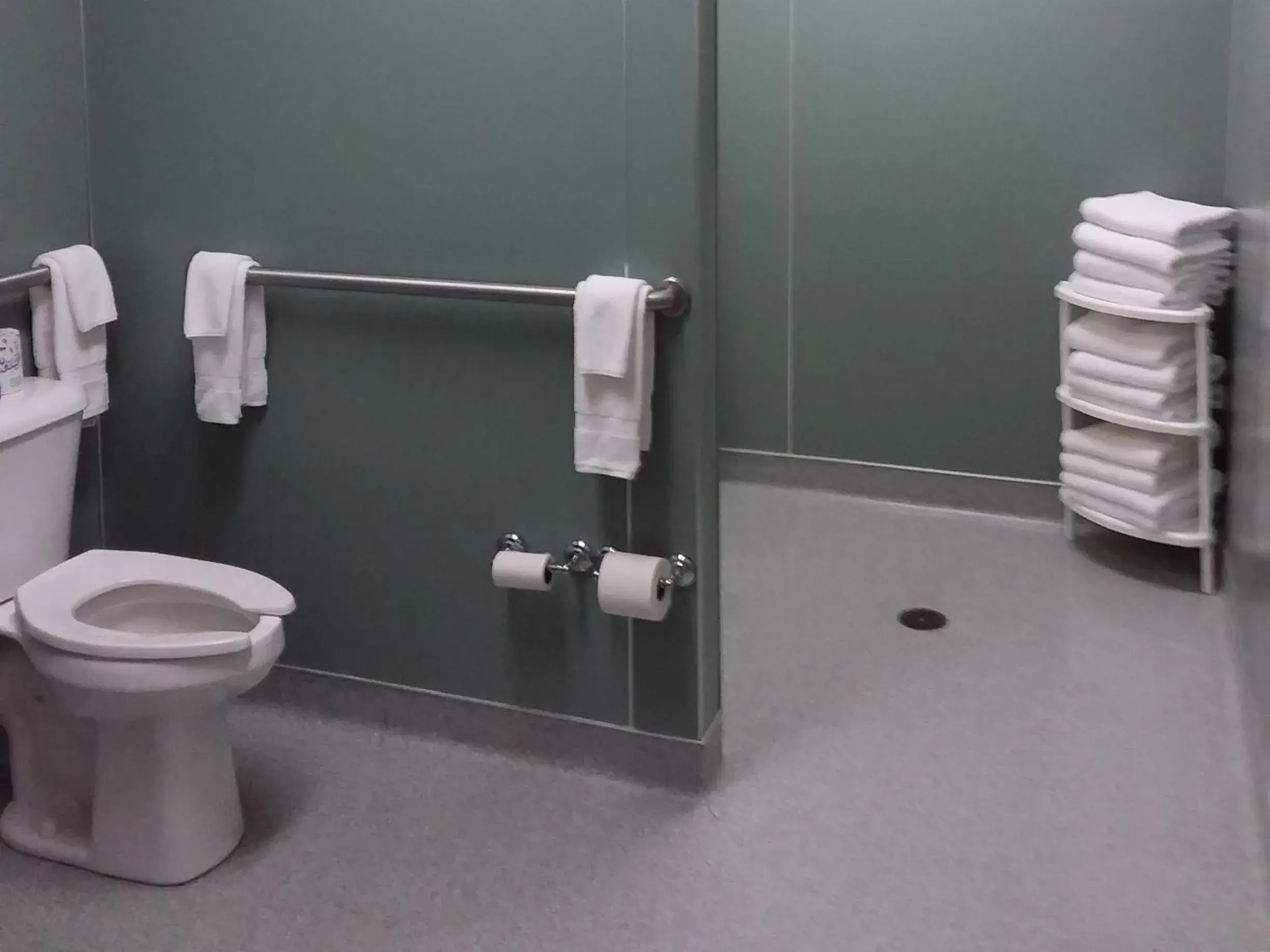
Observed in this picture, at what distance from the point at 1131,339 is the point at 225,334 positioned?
1.95 meters

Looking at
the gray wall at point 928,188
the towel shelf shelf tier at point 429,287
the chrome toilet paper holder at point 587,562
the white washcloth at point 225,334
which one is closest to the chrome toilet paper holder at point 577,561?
the chrome toilet paper holder at point 587,562

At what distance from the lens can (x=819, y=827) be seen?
7.63 ft

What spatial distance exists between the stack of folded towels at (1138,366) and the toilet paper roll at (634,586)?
4.57 ft

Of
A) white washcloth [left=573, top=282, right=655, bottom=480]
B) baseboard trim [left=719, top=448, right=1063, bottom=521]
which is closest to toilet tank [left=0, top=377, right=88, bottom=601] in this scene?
white washcloth [left=573, top=282, right=655, bottom=480]

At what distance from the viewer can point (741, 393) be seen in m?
3.97

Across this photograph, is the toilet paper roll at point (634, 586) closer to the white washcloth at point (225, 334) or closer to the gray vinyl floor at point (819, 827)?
the gray vinyl floor at point (819, 827)

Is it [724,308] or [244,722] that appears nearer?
[244,722]

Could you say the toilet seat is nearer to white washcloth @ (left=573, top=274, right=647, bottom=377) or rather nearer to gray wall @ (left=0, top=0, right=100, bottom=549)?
gray wall @ (left=0, top=0, right=100, bottom=549)

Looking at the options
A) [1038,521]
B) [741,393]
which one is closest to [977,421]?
[1038,521]

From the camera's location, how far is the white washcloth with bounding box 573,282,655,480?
2.19m

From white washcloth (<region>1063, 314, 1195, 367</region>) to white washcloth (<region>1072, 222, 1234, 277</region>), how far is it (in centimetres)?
14

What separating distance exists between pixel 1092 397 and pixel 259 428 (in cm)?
187

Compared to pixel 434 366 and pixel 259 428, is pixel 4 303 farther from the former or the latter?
pixel 434 366

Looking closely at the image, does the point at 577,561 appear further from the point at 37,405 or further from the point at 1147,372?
the point at 1147,372
